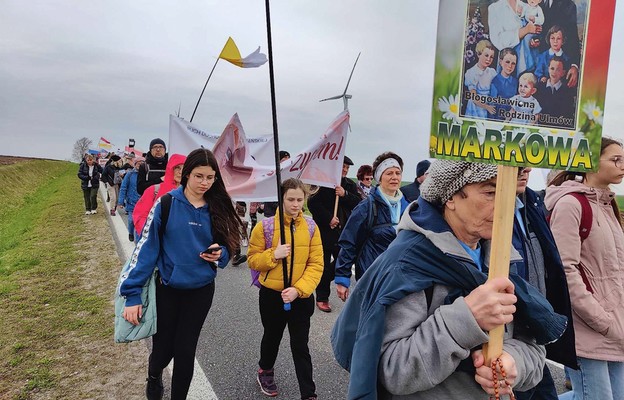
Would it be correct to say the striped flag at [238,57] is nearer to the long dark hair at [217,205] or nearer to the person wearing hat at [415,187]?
the long dark hair at [217,205]

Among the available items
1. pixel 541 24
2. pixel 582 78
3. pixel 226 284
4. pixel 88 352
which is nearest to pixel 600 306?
pixel 582 78

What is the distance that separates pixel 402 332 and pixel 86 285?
599cm

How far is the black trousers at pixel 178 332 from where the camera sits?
2.97 m

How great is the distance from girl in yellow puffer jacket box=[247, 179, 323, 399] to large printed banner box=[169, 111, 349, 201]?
1008 mm

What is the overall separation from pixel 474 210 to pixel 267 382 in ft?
8.65

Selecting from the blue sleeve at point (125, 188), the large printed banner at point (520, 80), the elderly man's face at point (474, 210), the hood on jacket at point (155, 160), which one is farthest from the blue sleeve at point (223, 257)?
the blue sleeve at point (125, 188)

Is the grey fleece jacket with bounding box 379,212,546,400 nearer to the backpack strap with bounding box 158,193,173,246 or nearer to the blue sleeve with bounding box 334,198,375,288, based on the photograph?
the backpack strap with bounding box 158,193,173,246

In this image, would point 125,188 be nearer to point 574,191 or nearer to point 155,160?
point 155,160

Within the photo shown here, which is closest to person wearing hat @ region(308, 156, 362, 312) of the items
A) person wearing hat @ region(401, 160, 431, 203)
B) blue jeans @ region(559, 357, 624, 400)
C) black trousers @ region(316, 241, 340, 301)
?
black trousers @ region(316, 241, 340, 301)

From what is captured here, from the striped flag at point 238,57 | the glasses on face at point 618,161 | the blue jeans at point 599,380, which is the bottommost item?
the blue jeans at point 599,380

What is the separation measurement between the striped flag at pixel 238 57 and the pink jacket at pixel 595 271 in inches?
117

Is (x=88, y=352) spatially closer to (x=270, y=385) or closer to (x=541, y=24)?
(x=270, y=385)

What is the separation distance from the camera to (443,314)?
1393 mm

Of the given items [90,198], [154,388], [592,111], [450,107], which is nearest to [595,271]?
[592,111]
